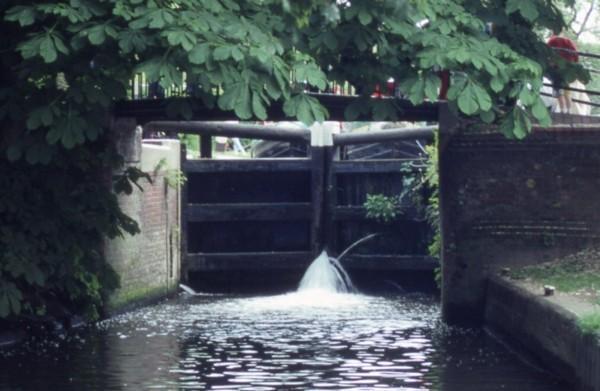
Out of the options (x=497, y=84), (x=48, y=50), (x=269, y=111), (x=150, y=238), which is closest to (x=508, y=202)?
(x=269, y=111)

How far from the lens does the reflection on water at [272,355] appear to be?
12008mm

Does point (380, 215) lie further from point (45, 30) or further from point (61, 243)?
point (45, 30)

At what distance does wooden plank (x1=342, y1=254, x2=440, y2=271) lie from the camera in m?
21.9

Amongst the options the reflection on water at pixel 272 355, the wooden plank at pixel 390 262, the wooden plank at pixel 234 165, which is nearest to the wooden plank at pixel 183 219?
the wooden plank at pixel 234 165

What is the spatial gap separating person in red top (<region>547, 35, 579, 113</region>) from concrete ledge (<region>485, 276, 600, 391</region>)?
1.96 meters

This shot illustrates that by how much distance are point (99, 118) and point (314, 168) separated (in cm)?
1140

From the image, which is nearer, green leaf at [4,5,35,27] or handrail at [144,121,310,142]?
green leaf at [4,5,35,27]

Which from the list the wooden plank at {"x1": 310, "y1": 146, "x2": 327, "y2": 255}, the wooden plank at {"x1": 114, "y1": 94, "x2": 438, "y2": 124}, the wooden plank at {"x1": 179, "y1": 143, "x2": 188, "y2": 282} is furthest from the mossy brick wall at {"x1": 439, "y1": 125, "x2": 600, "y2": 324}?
the wooden plank at {"x1": 179, "y1": 143, "x2": 188, "y2": 282}

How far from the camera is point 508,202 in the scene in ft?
52.2

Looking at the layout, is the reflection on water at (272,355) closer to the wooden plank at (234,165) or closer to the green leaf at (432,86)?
the green leaf at (432,86)

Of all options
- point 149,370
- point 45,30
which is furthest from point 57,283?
point 45,30

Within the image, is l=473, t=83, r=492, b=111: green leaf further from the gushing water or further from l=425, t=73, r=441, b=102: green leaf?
the gushing water

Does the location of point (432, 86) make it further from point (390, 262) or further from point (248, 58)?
point (390, 262)

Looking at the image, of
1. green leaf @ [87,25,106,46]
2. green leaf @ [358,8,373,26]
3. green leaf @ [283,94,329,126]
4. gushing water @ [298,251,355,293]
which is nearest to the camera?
green leaf @ [358,8,373,26]
